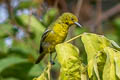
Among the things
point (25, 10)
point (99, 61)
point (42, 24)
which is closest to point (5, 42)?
point (42, 24)

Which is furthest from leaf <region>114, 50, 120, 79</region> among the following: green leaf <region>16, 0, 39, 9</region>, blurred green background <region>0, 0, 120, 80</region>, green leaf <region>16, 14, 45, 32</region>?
green leaf <region>16, 0, 39, 9</region>

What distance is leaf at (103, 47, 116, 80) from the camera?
1506 millimetres

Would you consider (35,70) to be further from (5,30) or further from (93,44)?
(93,44)

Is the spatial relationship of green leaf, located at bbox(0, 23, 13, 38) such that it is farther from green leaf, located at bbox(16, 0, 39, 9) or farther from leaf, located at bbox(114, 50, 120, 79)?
leaf, located at bbox(114, 50, 120, 79)

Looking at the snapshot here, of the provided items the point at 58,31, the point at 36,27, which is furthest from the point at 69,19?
the point at 36,27

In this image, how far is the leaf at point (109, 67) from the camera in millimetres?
1506

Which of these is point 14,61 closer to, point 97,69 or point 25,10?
Result: point 25,10

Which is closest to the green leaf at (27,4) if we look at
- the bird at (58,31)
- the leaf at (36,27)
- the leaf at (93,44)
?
the leaf at (36,27)

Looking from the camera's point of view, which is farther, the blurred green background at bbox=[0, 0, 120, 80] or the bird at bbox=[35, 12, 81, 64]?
the blurred green background at bbox=[0, 0, 120, 80]

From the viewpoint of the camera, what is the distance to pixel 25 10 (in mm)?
4547

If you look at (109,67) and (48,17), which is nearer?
(109,67)

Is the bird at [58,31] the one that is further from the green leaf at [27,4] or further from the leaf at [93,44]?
the green leaf at [27,4]

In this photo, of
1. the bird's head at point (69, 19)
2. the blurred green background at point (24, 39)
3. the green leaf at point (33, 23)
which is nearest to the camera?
the bird's head at point (69, 19)

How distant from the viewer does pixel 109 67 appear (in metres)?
1.53
